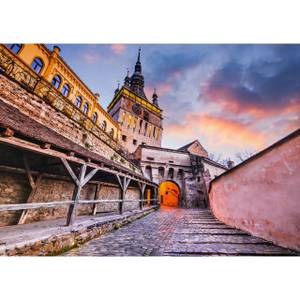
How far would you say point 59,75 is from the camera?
40.8 ft

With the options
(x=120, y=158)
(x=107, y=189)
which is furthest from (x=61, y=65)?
(x=107, y=189)

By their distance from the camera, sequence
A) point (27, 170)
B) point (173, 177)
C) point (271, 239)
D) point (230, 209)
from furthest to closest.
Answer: point (173, 177) → point (230, 209) → point (27, 170) → point (271, 239)

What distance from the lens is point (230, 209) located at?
20.0 feet

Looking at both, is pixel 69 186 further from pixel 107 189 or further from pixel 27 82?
pixel 27 82

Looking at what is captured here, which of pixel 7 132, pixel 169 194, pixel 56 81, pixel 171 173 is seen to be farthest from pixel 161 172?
pixel 7 132

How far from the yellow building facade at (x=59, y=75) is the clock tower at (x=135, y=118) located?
22.1 feet

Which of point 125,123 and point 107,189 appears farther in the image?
point 125,123

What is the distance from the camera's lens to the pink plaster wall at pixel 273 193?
3180mm

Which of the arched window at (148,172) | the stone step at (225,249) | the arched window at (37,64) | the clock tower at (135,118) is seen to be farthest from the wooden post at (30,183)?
the clock tower at (135,118)

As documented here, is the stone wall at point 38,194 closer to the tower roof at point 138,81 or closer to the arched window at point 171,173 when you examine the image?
the arched window at point 171,173

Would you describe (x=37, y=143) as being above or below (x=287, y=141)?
below

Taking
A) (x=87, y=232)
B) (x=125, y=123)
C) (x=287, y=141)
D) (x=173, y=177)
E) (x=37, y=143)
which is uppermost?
(x=125, y=123)

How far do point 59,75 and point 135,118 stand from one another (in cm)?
1516

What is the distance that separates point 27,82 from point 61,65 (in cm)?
808
